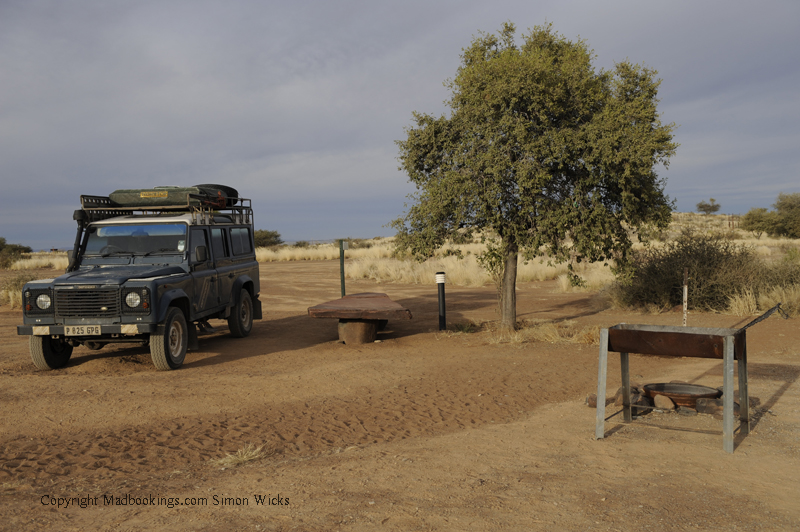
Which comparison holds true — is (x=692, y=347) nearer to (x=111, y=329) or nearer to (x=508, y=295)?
(x=508, y=295)

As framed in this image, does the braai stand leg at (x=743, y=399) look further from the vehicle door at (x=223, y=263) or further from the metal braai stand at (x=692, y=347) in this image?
the vehicle door at (x=223, y=263)

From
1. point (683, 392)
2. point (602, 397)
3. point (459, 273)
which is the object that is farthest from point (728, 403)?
point (459, 273)

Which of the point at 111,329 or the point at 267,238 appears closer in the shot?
the point at 111,329

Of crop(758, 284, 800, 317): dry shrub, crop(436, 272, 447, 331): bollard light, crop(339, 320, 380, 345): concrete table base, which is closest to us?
crop(339, 320, 380, 345): concrete table base

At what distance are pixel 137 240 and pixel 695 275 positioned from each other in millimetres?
12172

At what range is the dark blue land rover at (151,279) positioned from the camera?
812 cm

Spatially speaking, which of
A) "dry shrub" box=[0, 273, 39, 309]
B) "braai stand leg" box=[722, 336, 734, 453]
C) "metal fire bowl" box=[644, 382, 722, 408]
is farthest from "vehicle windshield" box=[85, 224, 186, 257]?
"dry shrub" box=[0, 273, 39, 309]

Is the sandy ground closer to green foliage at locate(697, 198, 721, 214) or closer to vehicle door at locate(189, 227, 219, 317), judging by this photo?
vehicle door at locate(189, 227, 219, 317)

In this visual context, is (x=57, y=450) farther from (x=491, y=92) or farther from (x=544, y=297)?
(x=544, y=297)

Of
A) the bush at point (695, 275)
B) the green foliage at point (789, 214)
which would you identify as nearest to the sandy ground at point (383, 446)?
the bush at point (695, 275)

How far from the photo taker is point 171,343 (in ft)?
28.6

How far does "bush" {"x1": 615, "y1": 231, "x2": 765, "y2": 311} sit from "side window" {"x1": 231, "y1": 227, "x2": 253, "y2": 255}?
333 inches

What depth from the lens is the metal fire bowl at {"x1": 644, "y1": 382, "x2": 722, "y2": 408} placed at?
612 centimetres

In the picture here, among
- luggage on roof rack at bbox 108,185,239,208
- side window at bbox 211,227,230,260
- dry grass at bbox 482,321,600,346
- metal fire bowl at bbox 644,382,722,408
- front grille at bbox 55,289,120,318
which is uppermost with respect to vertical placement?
luggage on roof rack at bbox 108,185,239,208
